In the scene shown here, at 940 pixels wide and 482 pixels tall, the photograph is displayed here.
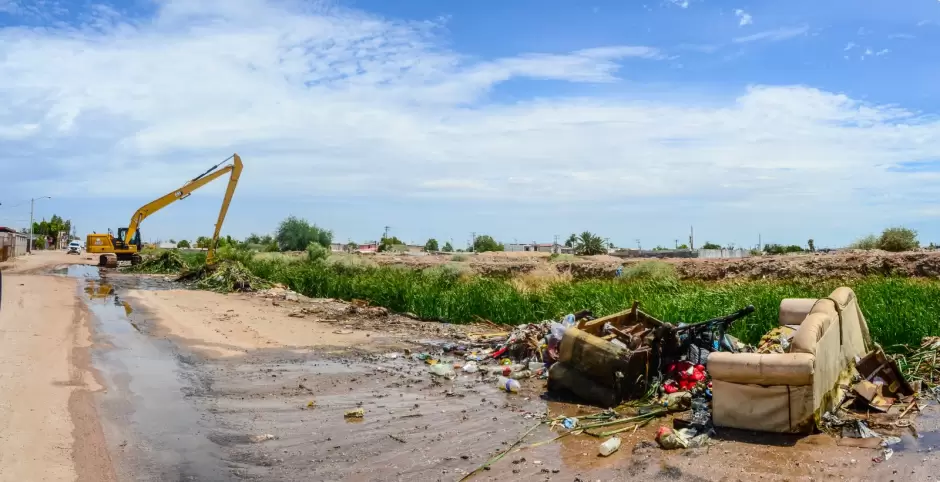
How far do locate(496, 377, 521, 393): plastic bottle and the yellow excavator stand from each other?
2649 centimetres

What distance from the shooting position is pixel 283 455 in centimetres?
651

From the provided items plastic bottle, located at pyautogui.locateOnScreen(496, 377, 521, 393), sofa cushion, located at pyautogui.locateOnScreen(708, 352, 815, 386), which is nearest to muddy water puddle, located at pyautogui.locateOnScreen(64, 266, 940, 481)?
plastic bottle, located at pyautogui.locateOnScreen(496, 377, 521, 393)

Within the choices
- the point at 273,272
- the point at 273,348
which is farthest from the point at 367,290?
the point at 273,272

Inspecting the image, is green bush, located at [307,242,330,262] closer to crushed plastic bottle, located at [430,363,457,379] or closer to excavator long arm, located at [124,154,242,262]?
excavator long arm, located at [124,154,242,262]

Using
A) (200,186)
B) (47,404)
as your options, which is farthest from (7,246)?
(47,404)

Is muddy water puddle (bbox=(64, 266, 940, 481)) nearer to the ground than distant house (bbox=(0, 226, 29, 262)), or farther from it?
nearer to the ground

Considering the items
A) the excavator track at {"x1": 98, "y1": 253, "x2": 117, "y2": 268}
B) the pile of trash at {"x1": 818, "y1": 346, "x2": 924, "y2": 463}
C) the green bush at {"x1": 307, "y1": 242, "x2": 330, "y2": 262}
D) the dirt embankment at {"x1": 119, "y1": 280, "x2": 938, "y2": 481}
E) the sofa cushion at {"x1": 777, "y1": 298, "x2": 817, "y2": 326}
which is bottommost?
the dirt embankment at {"x1": 119, "y1": 280, "x2": 938, "y2": 481}

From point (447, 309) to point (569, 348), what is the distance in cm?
867

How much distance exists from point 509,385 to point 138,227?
34444mm

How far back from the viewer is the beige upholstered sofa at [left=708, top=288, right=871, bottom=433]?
641cm

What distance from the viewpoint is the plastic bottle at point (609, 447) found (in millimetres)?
6539

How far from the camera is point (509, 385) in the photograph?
9484mm

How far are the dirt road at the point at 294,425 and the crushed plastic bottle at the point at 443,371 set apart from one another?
157 millimetres

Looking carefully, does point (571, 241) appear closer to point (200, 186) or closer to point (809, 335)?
point (200, 186)
